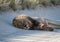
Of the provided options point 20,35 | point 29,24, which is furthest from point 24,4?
point 20,35

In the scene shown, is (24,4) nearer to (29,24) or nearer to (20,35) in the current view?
(29,24)

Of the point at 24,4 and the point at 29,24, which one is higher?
the point at 24,4

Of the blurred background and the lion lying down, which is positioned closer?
the lion lying down

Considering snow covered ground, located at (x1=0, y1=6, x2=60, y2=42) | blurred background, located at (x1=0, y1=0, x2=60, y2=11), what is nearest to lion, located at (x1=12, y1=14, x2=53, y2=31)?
snow covered ground, located at (x1=0, y1=6, x2=60, y2=42)

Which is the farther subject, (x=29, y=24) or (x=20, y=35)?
(x=29, y=24)

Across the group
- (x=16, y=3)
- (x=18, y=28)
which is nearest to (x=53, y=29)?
(x=18, y=28)

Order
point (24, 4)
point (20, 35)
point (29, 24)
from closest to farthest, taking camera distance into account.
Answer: point (20, 35) < point (29, 24) < point (24, 4)

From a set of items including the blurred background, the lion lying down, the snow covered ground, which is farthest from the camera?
the blurred background

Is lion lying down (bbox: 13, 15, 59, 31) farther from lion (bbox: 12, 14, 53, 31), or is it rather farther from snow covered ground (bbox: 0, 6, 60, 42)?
snow covered ground (bbox: 0, 6, 60, 42)

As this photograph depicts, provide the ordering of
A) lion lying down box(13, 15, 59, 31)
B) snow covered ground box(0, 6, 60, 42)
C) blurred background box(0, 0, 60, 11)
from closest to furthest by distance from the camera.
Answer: snow covered ground box(0, 6, 60, 42) < lion lying down box(13, 15, 59, 31) < blurred background box(0, 0, 60, 11)

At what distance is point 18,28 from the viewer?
9789mm

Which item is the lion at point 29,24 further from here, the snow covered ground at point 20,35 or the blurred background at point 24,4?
the blurred background at point 24,4

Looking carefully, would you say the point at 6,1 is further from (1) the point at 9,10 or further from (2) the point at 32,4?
(2) the point at 32,4

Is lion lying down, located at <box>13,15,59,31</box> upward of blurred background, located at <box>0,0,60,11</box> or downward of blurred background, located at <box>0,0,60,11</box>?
downward
